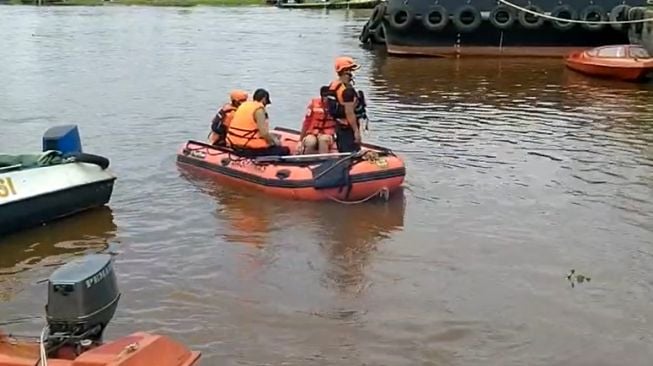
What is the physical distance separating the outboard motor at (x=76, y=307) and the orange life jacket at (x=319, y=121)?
631 cm

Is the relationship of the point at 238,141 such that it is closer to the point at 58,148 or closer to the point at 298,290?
the point at 58,148

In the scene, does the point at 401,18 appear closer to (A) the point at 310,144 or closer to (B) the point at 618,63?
(B) the point at 618,63

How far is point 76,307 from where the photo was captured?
491 cm

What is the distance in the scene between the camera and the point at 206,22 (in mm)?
39938

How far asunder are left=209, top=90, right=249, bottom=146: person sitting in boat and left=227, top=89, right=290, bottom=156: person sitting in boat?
0.28m

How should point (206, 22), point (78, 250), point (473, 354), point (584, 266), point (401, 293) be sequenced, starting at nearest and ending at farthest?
1. point (473, 354)
2. point (401, 293)
3. point (584, 266)
4. point (78, 250)
5. point (206, 22)

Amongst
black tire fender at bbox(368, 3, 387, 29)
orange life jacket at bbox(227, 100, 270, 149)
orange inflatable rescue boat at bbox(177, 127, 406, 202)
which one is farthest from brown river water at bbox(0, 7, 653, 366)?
black tire fender at bbox(368, 3, 387, 29)

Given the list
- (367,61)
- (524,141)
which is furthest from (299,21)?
(524,141)

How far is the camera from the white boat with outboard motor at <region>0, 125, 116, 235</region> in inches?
359

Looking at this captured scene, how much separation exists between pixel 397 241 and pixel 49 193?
354cm

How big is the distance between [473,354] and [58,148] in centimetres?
554

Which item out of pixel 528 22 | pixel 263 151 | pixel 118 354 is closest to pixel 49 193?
pixel 263 151

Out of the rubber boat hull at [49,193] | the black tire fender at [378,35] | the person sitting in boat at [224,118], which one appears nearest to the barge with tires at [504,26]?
the black tire fender at [378,35]

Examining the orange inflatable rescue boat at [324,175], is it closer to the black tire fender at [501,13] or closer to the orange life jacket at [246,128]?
the orange life jacket at [246,128]
